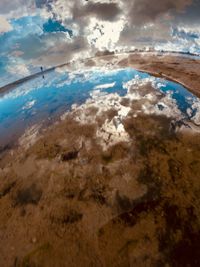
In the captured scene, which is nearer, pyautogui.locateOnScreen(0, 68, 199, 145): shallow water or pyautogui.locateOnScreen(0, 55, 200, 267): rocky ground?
pyautogui.locateOnScreen(0, 55, 200, 267): rocky ground

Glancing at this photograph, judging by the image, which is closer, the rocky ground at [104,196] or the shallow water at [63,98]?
the rocky ground at [104,196]

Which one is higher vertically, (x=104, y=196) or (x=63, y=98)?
(x=104, y=196)

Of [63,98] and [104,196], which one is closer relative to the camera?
[104,196]

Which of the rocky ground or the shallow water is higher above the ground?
the rocky ground

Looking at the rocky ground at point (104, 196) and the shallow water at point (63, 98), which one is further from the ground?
the rocky ground at point (104, 196)

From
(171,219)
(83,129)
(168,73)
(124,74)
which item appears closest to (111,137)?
(83,129)
